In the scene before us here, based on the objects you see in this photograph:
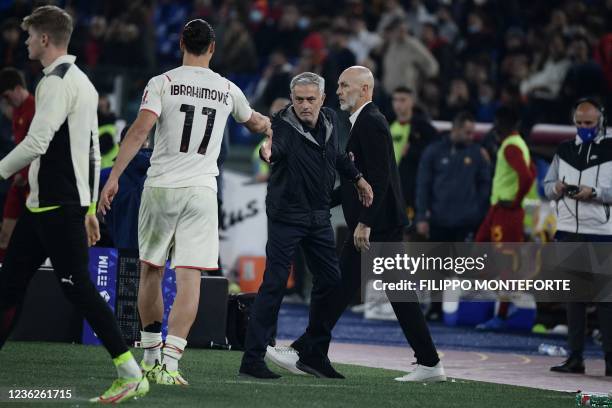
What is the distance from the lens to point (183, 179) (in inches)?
325

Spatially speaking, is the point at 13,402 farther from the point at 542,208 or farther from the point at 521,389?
the point at 542,208

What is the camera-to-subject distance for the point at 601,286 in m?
11.3

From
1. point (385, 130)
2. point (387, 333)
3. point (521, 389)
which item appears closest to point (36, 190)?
point (385, 130)

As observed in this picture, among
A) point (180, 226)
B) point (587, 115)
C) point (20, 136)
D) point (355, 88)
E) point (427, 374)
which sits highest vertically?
point (587, 115)

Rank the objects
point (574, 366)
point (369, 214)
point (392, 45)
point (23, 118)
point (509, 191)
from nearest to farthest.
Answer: point (369, 214) → point (574, 366) → point (23, 118) → point (509, 191) → point (392, 45)

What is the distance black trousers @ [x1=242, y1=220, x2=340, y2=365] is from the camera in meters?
8.97

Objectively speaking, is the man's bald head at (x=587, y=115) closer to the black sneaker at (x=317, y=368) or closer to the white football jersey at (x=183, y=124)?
the black sneaker at (x=317, y=368)

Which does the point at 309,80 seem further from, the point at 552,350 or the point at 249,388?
the point at 552,350

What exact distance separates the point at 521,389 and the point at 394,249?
1.35m

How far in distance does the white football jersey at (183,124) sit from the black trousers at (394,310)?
1.58m

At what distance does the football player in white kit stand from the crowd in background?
9.18 metres

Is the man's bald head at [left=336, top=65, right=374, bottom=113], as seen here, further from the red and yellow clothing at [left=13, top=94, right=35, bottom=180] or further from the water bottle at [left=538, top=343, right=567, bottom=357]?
the water bottle at [left=538, top=343, right=567, bottom=357]

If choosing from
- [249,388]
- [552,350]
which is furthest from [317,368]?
[552,350]

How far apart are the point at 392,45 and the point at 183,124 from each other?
12.0 m
